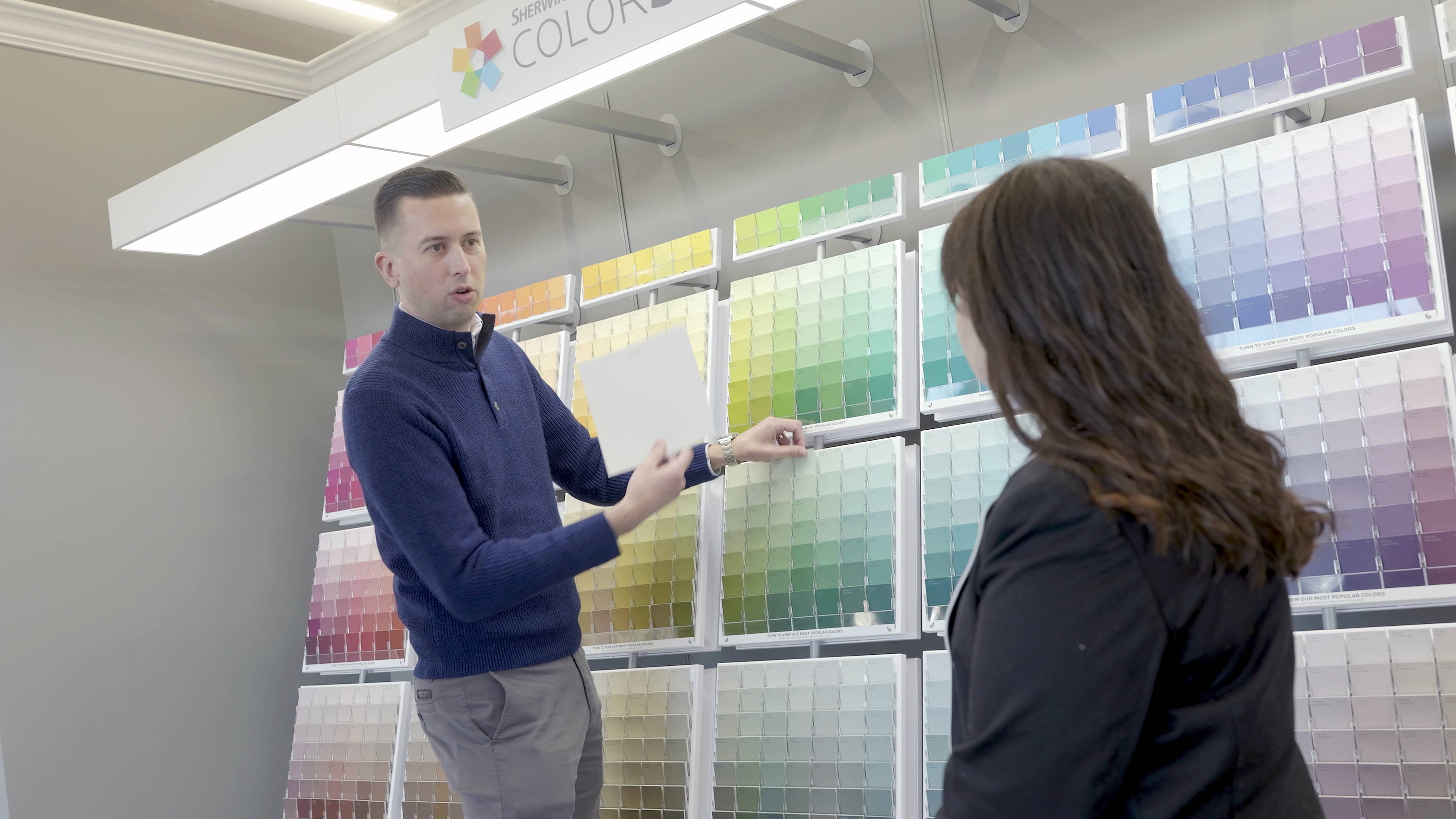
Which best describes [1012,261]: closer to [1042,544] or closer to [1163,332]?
[1163,332]

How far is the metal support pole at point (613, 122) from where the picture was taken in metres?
2.99

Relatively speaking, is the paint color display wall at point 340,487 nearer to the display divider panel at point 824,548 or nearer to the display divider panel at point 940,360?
the display divider panel at point 824,548

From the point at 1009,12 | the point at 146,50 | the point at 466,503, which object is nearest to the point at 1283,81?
the point at 1009,12

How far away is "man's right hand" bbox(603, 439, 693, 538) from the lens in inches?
77.2

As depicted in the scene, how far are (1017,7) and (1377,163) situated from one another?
3.22 feet

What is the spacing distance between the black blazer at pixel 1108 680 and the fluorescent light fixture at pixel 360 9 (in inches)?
149

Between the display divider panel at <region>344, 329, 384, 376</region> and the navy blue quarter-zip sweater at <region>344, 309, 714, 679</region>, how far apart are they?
4.99ft

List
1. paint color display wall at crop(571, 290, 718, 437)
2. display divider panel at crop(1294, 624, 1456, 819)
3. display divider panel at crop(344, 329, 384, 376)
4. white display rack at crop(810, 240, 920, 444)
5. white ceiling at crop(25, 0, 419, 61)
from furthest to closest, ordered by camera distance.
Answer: white ceiling at crop(25, 0, 419, 61) < display divider panel at crop(344, 329, 384, 376) < paint color display wall at crop(571, 290, 718, 437) < white display rack at crop(810, 240, 920, 444) < display divider panel at crop(1294, 624, 1456, 819)

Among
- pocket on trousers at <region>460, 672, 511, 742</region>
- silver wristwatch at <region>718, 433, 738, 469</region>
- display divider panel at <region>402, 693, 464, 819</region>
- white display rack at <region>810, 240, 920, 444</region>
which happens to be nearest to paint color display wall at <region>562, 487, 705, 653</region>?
silver wristwatch at <region>718, 433, 738, 469</region>

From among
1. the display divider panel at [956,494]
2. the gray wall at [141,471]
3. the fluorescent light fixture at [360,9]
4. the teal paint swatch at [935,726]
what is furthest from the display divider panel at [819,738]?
the fluorescent light fixture at [360,9]

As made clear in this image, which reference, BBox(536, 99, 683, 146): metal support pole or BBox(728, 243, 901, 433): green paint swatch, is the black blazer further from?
BBox(536, 99, 683, 146): metal support pole

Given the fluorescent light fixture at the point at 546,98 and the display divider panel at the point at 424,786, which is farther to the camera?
the display divider panel at the point at 424,786

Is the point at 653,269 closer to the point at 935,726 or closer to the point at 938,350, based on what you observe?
the point at 938,350

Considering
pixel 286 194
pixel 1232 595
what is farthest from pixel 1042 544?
pixel 286 194
